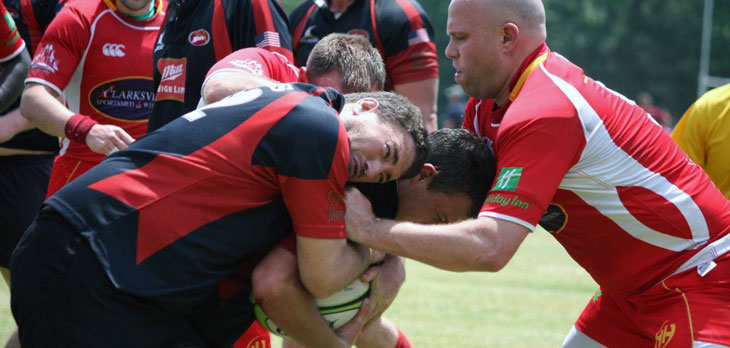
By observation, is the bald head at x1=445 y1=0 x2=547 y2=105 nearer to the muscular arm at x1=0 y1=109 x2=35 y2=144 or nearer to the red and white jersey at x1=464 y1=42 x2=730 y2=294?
the red and white jersey at x1=464 y1=42 x2=730 y2=294

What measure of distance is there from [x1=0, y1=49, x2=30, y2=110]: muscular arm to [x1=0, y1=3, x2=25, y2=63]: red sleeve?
0.03 meters

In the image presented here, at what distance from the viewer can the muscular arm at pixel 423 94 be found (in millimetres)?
6500

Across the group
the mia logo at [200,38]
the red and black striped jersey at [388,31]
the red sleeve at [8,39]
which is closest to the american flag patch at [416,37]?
the red and black striped jersey at [388,31]

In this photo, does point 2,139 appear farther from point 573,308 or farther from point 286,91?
point 573,308

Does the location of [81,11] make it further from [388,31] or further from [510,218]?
[510,218]

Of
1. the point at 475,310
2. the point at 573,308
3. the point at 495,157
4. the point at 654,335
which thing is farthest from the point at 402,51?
the point at 573,308

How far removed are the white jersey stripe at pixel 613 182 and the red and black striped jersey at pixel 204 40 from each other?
1653 mm

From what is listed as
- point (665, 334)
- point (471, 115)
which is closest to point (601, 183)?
point (665, 334)

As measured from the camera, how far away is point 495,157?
164 inches

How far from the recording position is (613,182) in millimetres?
3949

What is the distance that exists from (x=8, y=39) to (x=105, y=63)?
0.69 m

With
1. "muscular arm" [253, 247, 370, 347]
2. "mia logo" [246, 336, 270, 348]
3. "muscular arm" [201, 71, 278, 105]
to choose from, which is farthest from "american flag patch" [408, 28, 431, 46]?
"muscular arm" [253, 247, 370, 347]

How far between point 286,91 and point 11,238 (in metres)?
3.83

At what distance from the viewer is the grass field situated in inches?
299
